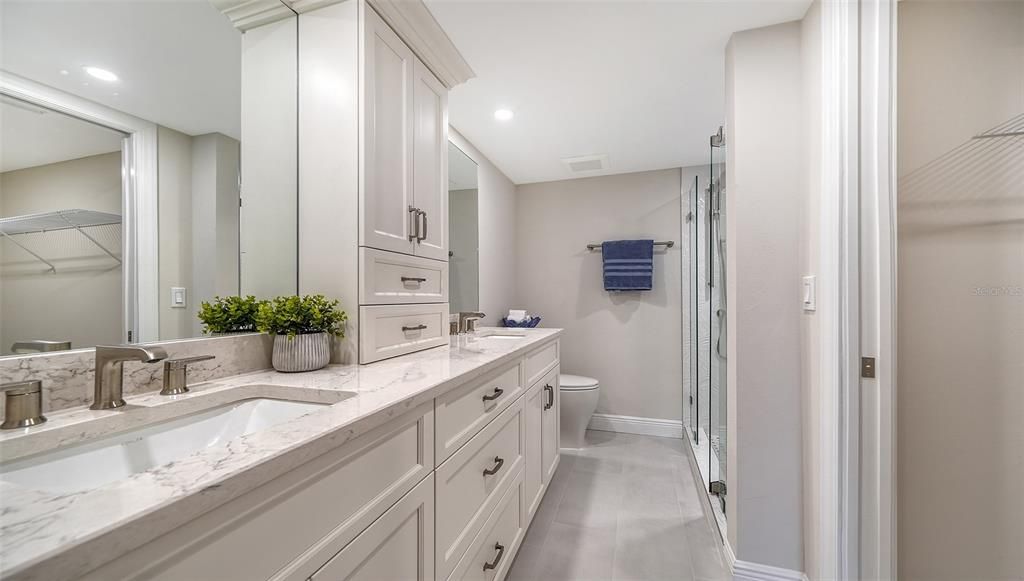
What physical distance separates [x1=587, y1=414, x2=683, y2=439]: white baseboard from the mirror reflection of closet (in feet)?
5.09

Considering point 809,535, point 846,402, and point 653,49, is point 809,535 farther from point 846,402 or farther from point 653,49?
point 653,49

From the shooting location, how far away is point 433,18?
4.98 feet

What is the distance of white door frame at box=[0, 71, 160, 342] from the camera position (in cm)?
89

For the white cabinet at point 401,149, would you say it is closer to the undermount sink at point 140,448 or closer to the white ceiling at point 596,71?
the white ceiling at point 596,71

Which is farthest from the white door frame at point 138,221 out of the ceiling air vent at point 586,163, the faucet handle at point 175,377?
the ceiling air vent at point 586,163

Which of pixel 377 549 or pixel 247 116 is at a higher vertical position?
pixel 247 116

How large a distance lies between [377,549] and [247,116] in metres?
1.25

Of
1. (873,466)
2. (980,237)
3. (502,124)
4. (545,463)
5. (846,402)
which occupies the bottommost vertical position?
(545,463)

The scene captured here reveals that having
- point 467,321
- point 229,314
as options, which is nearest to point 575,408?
point 467,321

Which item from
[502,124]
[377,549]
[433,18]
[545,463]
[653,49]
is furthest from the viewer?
[502,124]

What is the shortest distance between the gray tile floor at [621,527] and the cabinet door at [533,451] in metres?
0.16

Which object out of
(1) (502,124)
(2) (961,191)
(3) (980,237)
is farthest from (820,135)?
(1) (502,124)

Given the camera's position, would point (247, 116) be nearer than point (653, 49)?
Yes

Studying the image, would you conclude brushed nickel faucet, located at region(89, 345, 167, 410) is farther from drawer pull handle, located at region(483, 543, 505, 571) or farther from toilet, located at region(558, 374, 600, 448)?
toilet, located at region(558, 374, 600, 448)
